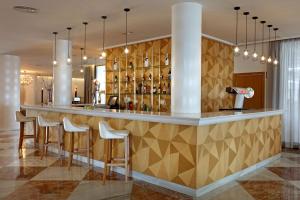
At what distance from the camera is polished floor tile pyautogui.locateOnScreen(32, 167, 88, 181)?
14.8 feet

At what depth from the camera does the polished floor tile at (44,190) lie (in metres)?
3.68

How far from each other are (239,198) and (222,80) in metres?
4.44

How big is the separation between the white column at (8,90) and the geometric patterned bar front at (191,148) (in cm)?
661

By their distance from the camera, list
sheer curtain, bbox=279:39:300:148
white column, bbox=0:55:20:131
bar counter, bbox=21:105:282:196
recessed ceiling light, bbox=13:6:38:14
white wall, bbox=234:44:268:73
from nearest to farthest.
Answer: bar counter, bbox=21:105:282:196 → recessed ceiling light, bbox=13:6:38:14 → sheer curtain, bbox=279:39:300:148 → white wall, bbox=234:44:268:73 → white column, bbox=0:55:20:131

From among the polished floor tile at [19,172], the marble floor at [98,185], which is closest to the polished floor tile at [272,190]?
the marble floor at [98,185]

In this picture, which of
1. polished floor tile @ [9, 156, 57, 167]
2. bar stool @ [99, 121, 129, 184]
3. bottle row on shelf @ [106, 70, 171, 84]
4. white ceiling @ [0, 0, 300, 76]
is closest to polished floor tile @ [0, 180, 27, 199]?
polished floor tile @ [9, 156, 57, 167]

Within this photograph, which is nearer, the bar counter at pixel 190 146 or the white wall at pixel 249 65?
the bar counter at pixel 190 146

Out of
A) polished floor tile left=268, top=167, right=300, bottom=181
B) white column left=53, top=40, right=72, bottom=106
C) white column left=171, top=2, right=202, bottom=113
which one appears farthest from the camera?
white column left=53, top=40, right=72, bottom=106

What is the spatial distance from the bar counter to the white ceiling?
1862mm

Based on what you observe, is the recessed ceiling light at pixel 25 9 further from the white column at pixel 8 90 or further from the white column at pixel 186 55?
the white column at pixel 8 90

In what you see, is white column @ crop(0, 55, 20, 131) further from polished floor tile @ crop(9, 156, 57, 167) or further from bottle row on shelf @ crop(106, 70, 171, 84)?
polished floor tile @ crop(9, 156, 57, 167)

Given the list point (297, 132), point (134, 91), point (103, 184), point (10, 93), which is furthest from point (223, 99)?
point (10, 93)

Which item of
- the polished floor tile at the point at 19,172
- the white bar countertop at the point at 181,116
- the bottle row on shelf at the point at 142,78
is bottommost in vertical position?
the polished floor tile at the point at 19,172

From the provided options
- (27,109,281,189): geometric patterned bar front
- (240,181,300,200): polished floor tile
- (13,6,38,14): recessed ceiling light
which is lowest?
(240,181,300,200): polished floor tile
